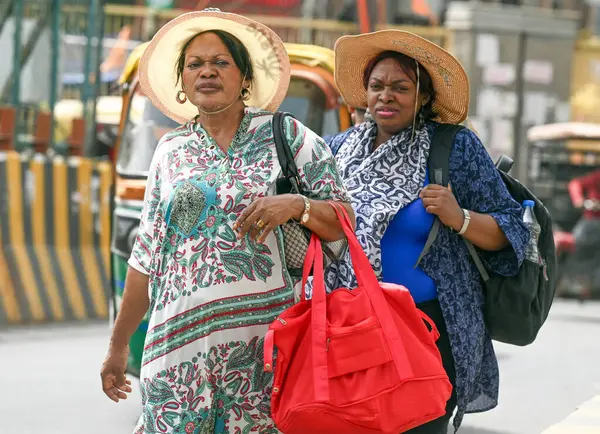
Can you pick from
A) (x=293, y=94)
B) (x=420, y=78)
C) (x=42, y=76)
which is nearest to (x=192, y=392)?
(x=420, y=78)

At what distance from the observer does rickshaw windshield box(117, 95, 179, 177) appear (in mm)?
7629

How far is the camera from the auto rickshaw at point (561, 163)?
1902 centimetres

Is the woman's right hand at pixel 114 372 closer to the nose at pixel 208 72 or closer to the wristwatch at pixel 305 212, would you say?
the wristwatch at pixel 305 212

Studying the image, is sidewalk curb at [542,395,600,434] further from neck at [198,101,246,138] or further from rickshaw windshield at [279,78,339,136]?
neck at [198,101,246,138]

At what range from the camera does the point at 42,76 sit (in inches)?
603

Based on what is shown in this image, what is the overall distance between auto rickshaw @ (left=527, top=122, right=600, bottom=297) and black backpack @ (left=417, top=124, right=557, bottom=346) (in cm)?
1443

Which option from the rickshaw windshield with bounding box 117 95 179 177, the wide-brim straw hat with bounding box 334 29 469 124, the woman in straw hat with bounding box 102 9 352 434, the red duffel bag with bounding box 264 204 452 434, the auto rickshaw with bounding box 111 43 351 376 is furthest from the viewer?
the rickshaw windshield with bounding box 117 95 179 177

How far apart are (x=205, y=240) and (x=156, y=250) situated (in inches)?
7.1

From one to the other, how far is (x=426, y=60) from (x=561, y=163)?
15476mm

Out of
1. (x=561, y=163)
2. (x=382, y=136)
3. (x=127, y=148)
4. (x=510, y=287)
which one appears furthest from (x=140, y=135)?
(x=561, y=163)

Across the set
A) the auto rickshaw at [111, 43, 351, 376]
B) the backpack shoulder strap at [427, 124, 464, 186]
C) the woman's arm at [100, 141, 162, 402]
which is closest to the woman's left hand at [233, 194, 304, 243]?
the woman's arm at [100, 141, 162, 402]

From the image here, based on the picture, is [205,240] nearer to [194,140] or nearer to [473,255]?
[194,140]

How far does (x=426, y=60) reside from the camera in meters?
4.53

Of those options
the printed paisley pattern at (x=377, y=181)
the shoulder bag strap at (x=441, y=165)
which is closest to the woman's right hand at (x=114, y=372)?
the printed paisley pattern at (x=377, y=181)
